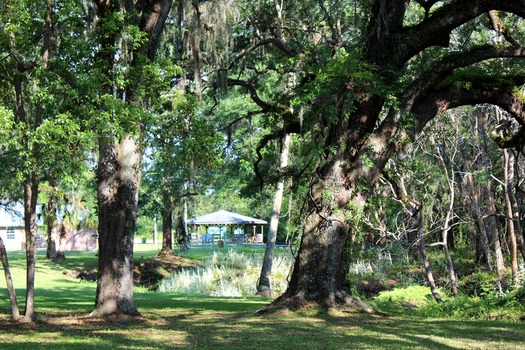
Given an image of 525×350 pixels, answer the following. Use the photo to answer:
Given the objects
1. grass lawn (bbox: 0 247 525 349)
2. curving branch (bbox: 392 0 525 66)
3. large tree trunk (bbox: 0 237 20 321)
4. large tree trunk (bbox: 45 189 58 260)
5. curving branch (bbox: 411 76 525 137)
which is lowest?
grass lawn (bbox: 0 247 525 349)

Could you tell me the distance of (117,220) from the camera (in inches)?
461

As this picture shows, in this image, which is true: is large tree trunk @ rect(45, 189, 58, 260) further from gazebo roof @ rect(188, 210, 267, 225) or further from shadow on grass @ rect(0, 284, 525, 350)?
shadow on grass @ rect(0, 284, 525, 350)

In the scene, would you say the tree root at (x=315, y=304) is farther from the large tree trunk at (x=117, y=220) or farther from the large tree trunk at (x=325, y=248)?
the large tree trunk at (x=117, y=220)

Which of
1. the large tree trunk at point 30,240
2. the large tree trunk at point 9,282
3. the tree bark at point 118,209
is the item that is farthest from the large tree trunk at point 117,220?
the large tree trunk at point 9,282

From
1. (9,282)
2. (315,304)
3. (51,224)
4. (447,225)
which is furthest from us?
(51,224)

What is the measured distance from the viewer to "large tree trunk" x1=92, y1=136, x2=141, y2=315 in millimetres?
11570

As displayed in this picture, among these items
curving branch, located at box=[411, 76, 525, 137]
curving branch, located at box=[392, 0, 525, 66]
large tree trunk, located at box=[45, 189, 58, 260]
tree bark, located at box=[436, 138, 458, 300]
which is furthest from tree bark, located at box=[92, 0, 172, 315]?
large tree trunk, located at box=[45, 189, 58, 260]

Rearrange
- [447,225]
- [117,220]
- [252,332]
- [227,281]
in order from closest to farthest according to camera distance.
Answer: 1. [252,332]
2. [117,220]
3. [447,225]
4. [227,281]

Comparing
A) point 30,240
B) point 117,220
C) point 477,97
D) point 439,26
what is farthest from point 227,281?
point 439,26

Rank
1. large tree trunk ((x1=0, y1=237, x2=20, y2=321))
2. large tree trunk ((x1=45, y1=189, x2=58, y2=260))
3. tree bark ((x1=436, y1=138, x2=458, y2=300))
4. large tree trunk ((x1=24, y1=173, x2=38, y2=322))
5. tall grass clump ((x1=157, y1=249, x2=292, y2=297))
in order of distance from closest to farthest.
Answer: large tree trunk ((x1=0, y1=237, x2=20, y2=321)), large tree trunk ((x1=24, y1=173, x2=38, y2=322)), tree bark ((x1=436, y1=138, x2=458, y2=300)), tall grass clump ((x1=157, y1=249, x2=292, y2=297)), large tree trunk ((x1=45, y1=189, x2=58, y2=260))

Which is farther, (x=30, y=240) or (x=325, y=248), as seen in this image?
(x=325, y=248)

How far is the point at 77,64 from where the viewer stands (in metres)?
10.6

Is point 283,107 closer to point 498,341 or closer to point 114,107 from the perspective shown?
point 114,107

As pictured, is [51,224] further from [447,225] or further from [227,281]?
[447,225]
